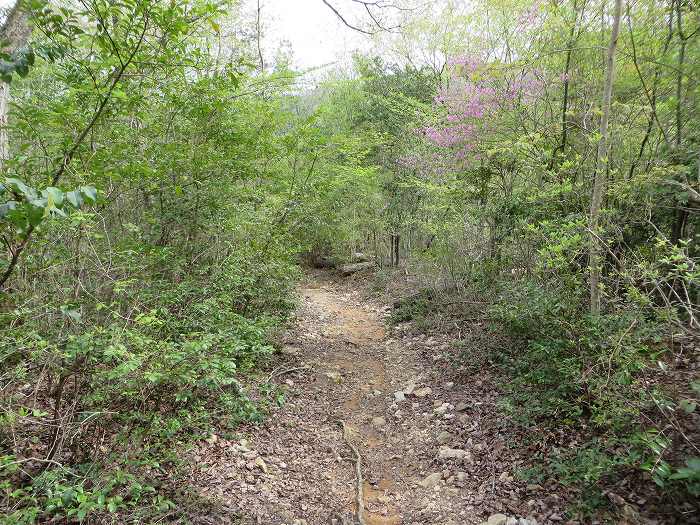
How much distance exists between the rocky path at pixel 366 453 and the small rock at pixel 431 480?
1 cm

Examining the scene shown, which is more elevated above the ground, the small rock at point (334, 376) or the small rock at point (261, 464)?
the small rock at point (261, 464)

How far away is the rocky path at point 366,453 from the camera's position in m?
3.54

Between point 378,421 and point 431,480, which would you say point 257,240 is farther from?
point 431,480

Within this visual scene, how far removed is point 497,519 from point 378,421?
2.17 m

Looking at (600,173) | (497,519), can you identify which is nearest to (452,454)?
(497,519)

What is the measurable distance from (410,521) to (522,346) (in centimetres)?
287

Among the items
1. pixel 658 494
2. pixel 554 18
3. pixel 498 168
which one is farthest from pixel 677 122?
pixel 658 494

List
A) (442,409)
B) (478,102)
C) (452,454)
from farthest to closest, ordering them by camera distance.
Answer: (478,102) → (442,409) → (452,454)

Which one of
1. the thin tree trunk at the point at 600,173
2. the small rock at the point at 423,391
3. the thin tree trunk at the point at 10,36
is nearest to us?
the thin tree trunk at the point at 10,36

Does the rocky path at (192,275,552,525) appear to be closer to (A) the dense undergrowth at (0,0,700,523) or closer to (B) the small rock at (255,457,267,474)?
(B) the small rock at (255,457,267,474)

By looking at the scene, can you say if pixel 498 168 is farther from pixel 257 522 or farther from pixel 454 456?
pixel 257 522

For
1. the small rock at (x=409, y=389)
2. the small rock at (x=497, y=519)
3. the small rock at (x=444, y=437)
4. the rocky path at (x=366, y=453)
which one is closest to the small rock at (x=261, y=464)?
the rocky path at (x=366, y=453)

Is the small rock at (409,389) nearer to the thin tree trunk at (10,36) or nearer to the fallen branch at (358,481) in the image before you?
the fallen branch at (358,481)

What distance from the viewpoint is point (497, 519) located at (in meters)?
3.24
